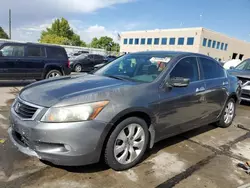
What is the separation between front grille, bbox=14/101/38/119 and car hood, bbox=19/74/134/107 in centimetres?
8

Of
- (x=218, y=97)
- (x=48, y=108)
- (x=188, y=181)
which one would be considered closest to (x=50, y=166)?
(x=48, y=108)

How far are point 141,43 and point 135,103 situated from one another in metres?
56.7

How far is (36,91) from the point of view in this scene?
10.4ft

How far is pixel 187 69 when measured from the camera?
4.08m

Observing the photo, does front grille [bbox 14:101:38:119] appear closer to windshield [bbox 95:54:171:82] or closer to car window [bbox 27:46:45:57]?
windshield [bbox 95:54:171:82]

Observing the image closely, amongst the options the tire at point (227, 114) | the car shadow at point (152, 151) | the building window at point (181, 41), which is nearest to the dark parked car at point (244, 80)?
the tire at point (227, 114)

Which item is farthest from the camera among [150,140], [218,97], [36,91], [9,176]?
[218,97]

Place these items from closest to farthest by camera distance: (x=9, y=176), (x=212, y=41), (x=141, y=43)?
(x=9, y=176) → (x=212, y=41) → (x=141, y=43)

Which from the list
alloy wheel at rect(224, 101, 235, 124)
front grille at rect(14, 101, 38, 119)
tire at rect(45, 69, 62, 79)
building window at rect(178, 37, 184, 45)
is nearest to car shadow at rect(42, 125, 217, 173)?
alloy wheel at rect(224, 101, 235, 124)

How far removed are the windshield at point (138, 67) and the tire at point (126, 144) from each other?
2.45 ft

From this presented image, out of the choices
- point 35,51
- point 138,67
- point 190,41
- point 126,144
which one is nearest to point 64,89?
point 126,144

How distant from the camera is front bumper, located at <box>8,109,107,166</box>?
2646 millimetres

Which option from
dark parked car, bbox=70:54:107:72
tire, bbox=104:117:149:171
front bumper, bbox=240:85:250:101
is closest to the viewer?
tire, bbox=104:117:149:171

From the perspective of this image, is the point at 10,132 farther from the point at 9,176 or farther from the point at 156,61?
the point at 156,61
